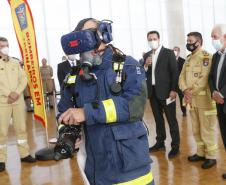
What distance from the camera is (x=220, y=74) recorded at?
3.55 meters

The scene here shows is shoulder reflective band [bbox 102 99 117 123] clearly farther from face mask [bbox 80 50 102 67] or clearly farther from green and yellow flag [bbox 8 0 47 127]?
green and yellow flag [bbox 8 0 47 127]

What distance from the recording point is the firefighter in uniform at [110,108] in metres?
1.65

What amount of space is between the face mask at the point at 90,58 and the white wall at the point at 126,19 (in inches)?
376

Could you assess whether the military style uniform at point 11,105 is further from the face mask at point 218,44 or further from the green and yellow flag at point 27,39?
the face mask at point 218,44

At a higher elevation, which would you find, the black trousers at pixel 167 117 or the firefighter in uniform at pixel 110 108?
the firefighter in uniform at pixel 110 108

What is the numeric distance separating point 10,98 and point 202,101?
248 centimetres

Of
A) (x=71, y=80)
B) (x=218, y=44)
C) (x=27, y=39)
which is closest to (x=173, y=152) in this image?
(x=218, y=44)

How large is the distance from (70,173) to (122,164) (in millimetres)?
2504

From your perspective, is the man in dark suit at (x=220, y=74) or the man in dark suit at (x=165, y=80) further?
the man in dark suit at (x=165, y=80)

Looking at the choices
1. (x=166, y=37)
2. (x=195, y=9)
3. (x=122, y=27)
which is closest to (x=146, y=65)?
(x=122, y=27)

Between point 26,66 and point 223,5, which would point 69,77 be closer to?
point 26,66

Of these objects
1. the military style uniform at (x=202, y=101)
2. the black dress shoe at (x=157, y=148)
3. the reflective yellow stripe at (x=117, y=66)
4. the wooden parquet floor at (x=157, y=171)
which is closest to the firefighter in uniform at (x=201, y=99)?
the military style uniform at (x=202, y=101)

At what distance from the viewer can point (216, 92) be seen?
353 centimetres

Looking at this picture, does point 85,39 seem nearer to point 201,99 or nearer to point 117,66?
point 117,66
